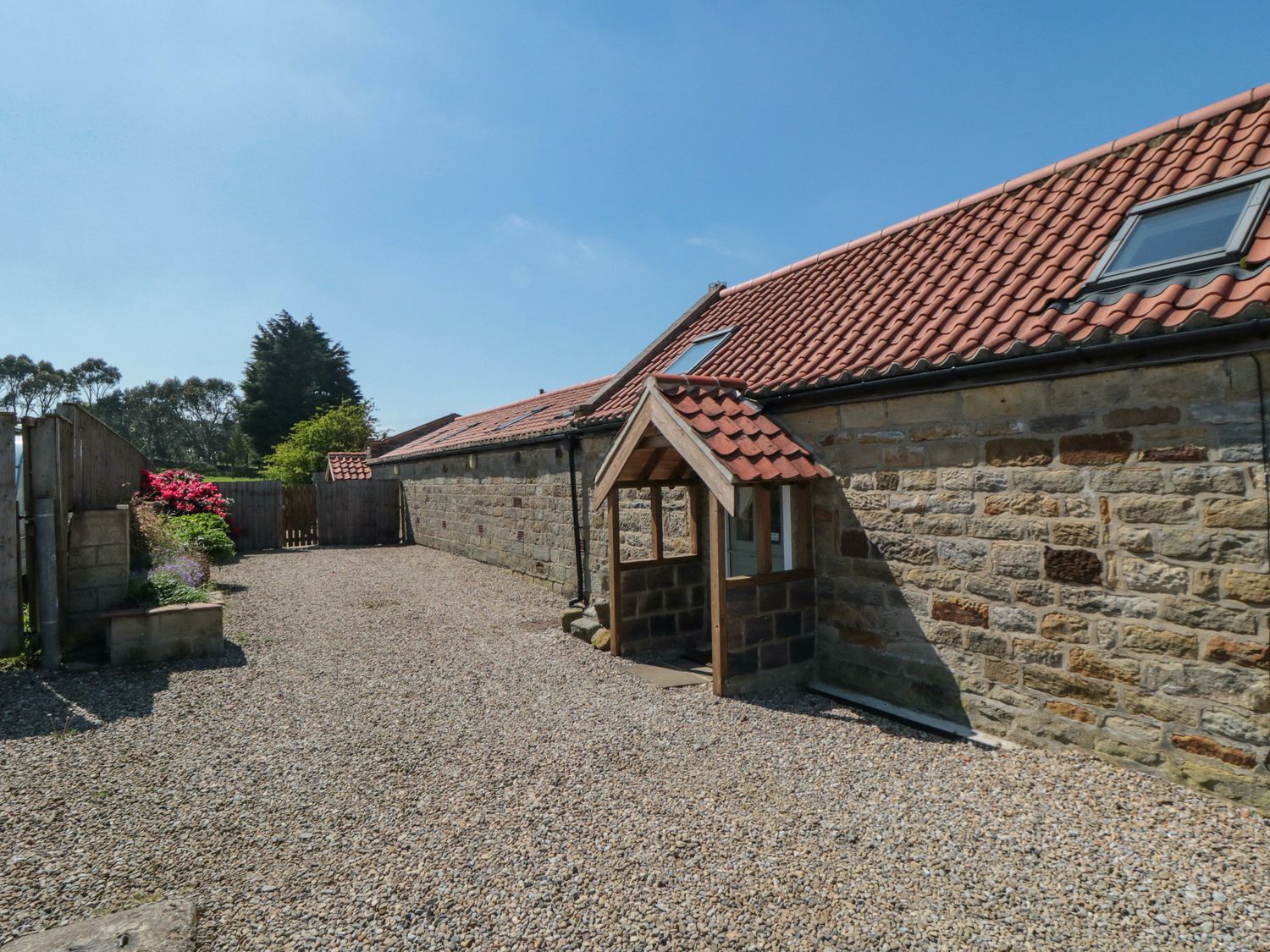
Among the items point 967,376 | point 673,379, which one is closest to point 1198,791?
point 967,376

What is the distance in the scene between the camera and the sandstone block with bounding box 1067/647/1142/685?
4148 mm

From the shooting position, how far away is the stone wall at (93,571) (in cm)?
642

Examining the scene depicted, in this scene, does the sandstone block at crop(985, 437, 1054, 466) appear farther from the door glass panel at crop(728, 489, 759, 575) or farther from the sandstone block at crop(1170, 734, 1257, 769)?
the door glass panel at crop(728, 489, 759, 575)

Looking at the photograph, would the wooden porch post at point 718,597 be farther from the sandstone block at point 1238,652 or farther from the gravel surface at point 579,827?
the sandstone block at point 1238,652

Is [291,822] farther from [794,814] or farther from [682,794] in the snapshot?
[794,814]

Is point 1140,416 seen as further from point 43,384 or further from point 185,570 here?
point 43,384

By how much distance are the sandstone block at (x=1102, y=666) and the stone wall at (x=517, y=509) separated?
6.15 metres

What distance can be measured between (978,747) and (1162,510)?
6.57 ft

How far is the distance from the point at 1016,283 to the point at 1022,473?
1944 millimetres

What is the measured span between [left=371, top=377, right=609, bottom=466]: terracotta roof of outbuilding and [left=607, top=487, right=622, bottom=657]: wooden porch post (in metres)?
3.48

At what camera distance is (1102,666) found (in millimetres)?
4281

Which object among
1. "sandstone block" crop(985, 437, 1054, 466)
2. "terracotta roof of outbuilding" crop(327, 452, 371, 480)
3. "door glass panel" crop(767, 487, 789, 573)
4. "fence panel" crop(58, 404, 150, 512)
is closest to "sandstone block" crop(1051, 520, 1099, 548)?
"sandstone block" crop(985, 437, 1054, 466)

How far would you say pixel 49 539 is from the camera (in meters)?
5.80

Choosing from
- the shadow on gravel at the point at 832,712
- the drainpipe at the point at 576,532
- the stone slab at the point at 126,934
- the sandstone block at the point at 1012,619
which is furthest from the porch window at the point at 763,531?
the stone slab at the point at 126,934
